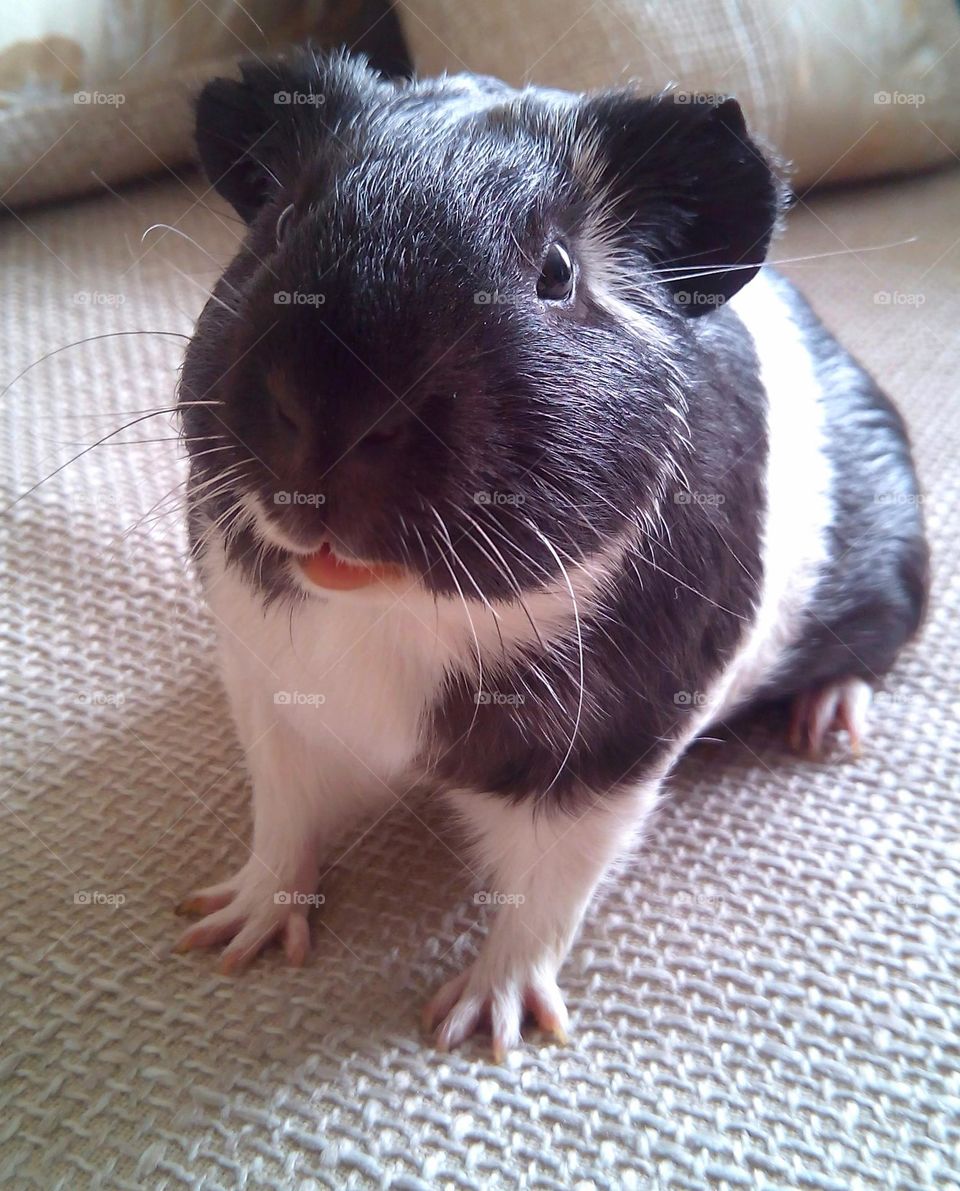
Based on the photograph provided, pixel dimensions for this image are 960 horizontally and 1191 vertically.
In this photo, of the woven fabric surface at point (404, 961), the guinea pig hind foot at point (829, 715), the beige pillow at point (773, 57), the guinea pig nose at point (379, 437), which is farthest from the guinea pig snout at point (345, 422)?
the beige pillow at point (773, 57)

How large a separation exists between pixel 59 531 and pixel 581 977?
98 cm

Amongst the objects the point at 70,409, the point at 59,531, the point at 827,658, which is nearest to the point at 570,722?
the point at 827,658

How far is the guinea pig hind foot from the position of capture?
1.24 metres

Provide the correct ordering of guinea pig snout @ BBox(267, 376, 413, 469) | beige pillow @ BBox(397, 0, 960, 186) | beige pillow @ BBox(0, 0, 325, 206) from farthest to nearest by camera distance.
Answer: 1. beige pillow @ BBox(397, 0, 960, 186)
2. beige pillow @ BBox(0, 0, 325, 206)
3. guinea pig snout @ BBox(267, 376, 413, 469)

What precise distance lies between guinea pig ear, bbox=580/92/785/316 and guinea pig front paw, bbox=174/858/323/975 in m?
0.73

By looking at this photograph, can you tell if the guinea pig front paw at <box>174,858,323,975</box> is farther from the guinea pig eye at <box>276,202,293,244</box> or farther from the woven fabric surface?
the guinea pig eye at <box>276,202,293,244</box>

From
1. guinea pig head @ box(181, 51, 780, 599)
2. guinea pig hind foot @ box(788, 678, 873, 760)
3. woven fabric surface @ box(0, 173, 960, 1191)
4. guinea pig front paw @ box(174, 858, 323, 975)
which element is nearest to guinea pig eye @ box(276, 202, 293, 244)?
guinea pig head @ box(181, 51, 780, 599)

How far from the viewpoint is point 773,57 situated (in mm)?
2016

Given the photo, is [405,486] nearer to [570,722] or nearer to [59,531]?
[570,722]

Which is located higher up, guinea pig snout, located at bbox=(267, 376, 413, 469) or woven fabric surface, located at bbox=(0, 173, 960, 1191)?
guinea pig snout, located at bbox=(267, 376, 413, 469)

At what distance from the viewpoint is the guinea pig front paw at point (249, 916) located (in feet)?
3.12

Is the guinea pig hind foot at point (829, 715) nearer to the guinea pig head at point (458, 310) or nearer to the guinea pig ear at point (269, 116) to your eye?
the guinea pig head at point (458, 310)

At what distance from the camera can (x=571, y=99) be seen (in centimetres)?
85

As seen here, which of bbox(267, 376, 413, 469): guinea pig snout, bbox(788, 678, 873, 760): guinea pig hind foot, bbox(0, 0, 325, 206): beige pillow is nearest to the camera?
bbox(267, 376, 413, 469): guinea pig snout
